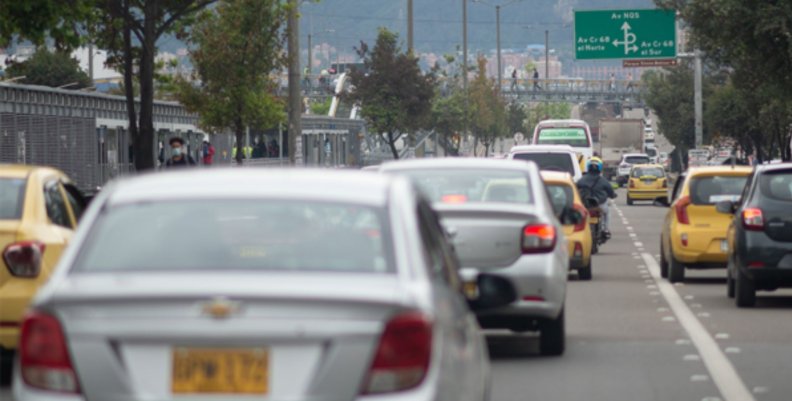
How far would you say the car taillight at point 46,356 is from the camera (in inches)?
249

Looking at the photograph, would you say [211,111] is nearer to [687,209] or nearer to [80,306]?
[687,209]

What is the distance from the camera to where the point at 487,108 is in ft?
382

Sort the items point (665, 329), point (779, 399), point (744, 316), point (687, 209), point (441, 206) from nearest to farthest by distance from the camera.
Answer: point (779, 399)
point (441, 206)
point (665, 329)
point (744, 316)
point (687, 209)

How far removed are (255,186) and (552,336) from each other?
23.3 ft

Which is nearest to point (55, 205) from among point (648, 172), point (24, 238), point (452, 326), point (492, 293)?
point (24, 238)

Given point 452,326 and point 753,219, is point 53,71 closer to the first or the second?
point 753,219

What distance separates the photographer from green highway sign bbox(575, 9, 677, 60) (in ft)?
194

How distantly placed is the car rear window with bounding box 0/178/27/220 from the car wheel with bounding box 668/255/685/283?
11653 mm

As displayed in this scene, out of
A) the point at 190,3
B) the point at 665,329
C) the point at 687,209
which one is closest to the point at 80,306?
the point at 665,329

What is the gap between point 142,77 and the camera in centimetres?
3238

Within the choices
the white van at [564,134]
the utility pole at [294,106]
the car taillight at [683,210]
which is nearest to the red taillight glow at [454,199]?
the car taillight at [683,210]

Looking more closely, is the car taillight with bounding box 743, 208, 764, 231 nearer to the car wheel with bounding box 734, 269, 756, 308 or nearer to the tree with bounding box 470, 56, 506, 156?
the car wheel with bounding box 734, 269, 756, 308

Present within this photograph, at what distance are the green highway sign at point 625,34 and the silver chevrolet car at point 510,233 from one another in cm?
4475

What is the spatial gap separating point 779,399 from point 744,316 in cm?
626
